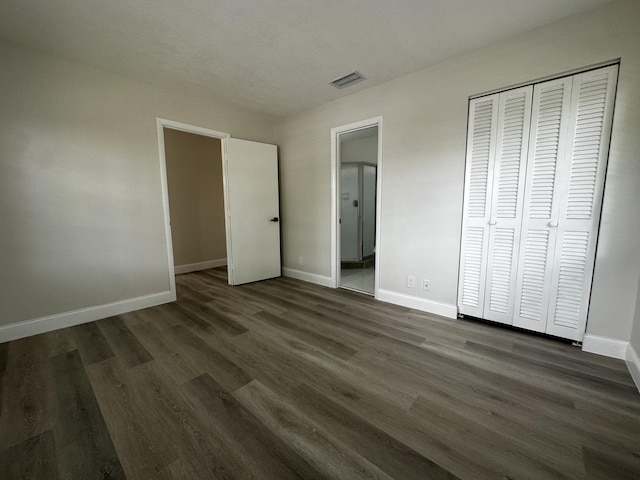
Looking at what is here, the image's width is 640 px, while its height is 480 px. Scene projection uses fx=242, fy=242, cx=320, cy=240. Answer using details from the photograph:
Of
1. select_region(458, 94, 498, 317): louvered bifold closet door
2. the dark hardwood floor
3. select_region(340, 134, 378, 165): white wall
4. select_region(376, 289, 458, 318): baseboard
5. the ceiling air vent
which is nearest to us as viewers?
the dark hardwood floor

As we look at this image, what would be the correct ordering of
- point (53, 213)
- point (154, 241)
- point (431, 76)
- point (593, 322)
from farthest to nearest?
1. point (154, 241)
2. point (431, 76)
3. point (53, 213)
4. point (593, 322)

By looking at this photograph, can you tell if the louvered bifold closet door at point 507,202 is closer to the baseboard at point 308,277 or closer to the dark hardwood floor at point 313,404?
the dark hardwood floor at point 313,404

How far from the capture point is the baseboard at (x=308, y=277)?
358 cm

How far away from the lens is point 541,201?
78.5 inches

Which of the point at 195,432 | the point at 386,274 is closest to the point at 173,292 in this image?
the point at 195,432

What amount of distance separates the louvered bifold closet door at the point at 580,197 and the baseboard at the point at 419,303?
769mm

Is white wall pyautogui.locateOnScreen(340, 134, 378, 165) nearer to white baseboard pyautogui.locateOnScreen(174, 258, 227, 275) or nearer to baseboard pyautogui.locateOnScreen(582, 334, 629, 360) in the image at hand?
white baseboard pyautogui.locateOnScreen(174, 258, 227, 275)

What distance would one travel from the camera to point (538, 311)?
6.76ft

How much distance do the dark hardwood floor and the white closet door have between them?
0.32 m

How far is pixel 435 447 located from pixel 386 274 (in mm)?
1891

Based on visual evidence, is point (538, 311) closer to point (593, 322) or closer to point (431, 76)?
point (593, 322)

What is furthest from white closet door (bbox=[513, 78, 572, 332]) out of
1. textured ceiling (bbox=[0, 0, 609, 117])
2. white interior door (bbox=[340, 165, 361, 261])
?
white interior door (bbox=[340, 165, 361, 261])

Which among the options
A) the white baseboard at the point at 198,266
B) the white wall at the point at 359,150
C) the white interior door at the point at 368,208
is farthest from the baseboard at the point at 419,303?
the white baseboard at the point at 198,266

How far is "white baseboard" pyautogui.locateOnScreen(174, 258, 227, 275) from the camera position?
4.39m
